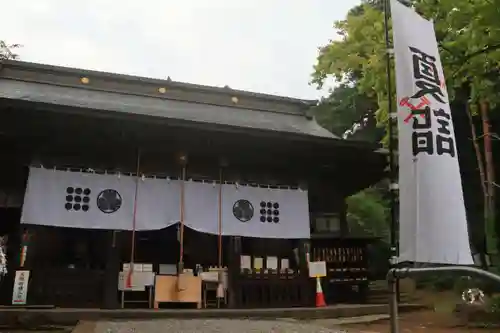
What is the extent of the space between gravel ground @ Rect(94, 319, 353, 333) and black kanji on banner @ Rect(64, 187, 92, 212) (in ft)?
8.67

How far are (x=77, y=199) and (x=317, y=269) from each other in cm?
524

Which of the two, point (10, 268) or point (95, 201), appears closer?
point (10, 268)

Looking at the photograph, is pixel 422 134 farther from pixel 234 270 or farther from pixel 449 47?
pixel 234 270

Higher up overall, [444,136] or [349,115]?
[349,115]

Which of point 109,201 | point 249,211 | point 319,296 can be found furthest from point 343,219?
point 109,201

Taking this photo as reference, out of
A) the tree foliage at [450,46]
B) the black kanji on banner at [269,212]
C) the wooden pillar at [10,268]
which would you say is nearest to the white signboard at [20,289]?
the wooden pillar at [10,268]

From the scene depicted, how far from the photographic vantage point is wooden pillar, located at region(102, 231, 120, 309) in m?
8.80

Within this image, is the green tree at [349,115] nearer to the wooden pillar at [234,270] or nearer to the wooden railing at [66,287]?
the wooden pillar at [234,270]

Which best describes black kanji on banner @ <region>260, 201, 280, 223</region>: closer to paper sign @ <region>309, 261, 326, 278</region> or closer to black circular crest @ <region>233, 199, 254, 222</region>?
black circular crest @ <region>233, 199, 254, 222</region>

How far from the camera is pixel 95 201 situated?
9203 mm

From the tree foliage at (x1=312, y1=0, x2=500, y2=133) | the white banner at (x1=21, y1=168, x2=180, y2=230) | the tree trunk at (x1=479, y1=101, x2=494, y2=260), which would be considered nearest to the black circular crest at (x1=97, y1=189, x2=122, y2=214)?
the white banner at (x1=21, y1=168, x2=180, y2=230)

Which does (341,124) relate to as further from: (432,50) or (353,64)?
(432,50)

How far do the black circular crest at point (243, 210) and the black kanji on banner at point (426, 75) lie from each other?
5934 mm

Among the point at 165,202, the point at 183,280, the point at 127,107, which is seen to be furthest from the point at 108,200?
the point at 127,107
